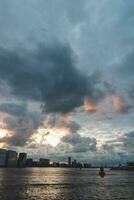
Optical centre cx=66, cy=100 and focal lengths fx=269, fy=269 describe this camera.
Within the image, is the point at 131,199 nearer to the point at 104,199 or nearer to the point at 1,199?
the point at 104,199

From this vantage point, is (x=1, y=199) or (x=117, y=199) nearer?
(x=1, y=199)

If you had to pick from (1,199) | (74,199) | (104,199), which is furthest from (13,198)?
(104,199)

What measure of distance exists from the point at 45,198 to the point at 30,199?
5.00 m

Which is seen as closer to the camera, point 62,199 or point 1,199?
point 1,199


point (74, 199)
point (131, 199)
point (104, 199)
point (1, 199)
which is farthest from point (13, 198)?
point (131, 199)

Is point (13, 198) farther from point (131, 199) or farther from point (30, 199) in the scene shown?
point (131, 199)

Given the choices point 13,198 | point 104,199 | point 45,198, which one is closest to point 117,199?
point 104,199

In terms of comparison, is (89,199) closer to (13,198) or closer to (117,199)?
(117,199)

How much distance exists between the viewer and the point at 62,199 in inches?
2714

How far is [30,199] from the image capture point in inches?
2660

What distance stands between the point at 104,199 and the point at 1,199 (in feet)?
83.7

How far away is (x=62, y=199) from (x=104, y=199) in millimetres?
10687

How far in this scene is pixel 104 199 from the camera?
6825 cm

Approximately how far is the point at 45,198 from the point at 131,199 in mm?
22130
